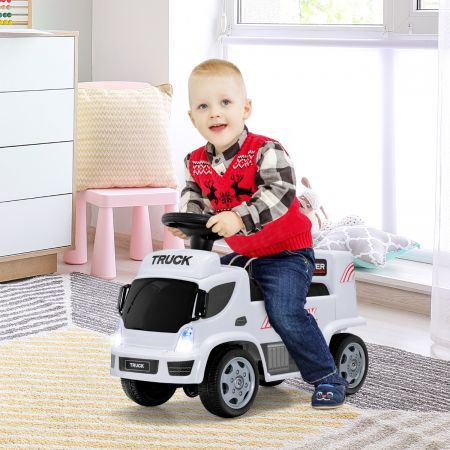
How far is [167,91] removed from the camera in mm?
3977

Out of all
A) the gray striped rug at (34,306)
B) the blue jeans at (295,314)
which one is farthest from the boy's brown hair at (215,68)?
the gray striped rug at (34,306)

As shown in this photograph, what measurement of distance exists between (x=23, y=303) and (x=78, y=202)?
2.12 feet

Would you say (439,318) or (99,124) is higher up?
(99,124)

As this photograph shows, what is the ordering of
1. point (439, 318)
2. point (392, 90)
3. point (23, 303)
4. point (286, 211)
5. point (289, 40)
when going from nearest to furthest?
point (286, 211)
point (439, 318)
point (23, 303)
point (392, 90)
point (289, 40)

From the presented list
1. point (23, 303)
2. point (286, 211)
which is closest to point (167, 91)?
point (23, 303)

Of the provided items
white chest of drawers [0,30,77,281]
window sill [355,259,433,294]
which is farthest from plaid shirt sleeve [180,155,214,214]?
white chest of drawers [0,30,77,281]

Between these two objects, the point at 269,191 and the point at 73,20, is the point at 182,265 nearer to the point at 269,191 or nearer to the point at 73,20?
the point at 269,191

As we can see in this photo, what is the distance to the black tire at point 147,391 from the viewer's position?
88.7 inches

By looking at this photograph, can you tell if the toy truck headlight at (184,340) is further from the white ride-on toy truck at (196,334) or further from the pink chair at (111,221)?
the pink chair at (111,221)

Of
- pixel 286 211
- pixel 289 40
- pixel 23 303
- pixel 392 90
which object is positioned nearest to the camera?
pixel 286 211

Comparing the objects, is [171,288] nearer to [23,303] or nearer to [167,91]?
[23,303]

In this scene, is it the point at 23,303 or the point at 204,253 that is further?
the point at 23,303

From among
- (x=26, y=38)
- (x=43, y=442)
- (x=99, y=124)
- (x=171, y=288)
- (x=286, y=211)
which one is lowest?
(x=43, y=442)

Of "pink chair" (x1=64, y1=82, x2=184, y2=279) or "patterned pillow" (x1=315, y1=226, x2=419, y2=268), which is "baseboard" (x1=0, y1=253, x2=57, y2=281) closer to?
"pink chair" (x1=64, y1=82, x2=184, y2=279)
